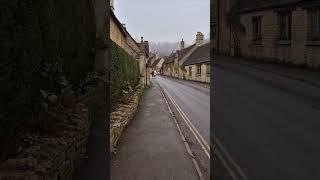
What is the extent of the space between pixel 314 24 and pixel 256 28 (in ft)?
28.5

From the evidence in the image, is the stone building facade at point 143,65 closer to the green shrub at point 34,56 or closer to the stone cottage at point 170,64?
the green shrub at point 34,56

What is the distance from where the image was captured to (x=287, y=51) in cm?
2788

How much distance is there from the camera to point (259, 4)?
33.3 m

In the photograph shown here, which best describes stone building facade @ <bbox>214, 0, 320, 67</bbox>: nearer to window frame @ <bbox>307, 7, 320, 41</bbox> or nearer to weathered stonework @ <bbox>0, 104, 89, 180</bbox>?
window frame @ <bbox>307, 7, 320, 41</bbox>

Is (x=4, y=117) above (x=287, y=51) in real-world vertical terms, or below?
below

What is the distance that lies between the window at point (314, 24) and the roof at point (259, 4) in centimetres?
162

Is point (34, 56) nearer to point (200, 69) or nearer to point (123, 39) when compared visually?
point (123, 39)

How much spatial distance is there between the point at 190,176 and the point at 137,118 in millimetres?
8932

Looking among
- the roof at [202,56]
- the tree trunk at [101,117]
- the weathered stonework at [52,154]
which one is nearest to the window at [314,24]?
the tree trunk at [101,117]

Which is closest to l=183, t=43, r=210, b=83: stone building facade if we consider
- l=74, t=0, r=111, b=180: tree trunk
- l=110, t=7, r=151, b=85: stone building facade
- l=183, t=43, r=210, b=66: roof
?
l=183, t=43, r=210, b=66: roof

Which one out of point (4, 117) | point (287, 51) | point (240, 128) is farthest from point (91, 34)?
point (287, 51)

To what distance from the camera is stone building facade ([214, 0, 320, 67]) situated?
2530 centimetres

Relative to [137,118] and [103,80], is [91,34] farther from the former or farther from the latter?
[137,118]

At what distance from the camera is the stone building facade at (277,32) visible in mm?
25297
